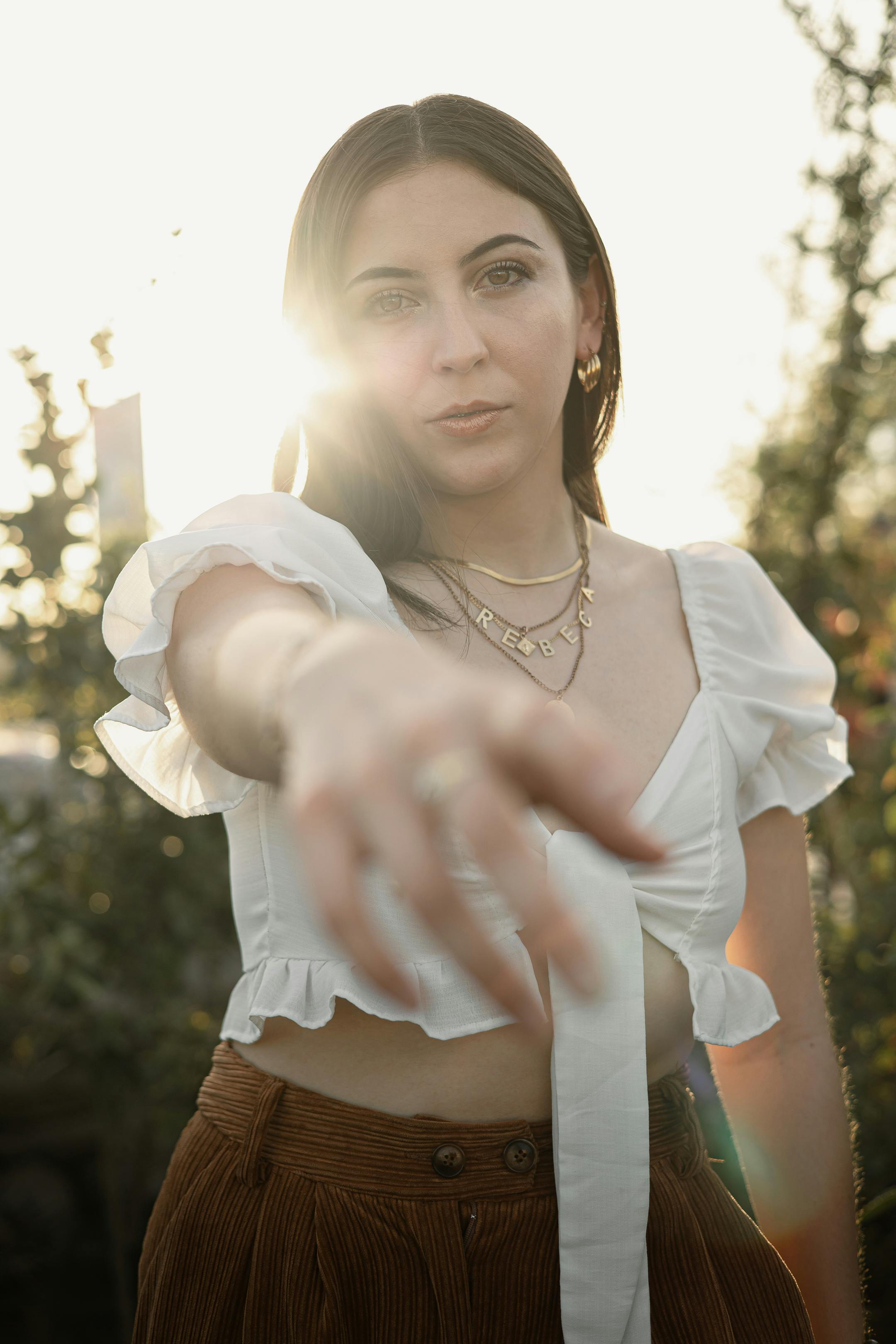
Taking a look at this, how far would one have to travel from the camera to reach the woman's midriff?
117 cm

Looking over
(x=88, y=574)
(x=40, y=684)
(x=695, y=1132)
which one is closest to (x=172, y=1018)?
(x=40, y=684)

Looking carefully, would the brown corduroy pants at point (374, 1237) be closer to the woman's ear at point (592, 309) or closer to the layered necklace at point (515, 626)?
the layered necklace at point (515, 626)

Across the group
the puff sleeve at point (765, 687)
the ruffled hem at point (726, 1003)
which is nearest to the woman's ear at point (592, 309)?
the puff sleeve at point (765, 687)

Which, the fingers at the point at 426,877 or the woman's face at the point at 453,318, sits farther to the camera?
the woman's face at the point at 453,318

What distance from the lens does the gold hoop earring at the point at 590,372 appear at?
170 cm

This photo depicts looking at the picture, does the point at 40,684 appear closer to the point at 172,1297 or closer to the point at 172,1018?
the point at 172,1018

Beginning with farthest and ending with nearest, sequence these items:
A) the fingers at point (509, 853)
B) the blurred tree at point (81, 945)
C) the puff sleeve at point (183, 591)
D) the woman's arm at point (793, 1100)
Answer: the blurred tree at point (81, 945) < the woman's arm at point (793, 1100) < the puff sleeve at point (183, 591) < the fingers at point (509, 853)

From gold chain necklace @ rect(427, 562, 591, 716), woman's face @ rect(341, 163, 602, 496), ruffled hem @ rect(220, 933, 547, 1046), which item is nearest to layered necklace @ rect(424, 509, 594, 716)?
gold chain necklace @ rect(427, 562, 591, 716)

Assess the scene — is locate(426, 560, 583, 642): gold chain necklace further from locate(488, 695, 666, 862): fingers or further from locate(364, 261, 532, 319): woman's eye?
locate(488, 695, 666, 862): fingers

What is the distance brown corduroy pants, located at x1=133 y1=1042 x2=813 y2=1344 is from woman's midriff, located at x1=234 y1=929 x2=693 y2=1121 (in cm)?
2

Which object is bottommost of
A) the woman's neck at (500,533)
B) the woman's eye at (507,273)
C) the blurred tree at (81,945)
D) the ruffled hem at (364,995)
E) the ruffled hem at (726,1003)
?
the blurred tree at (81,945)

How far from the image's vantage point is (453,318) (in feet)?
4.28

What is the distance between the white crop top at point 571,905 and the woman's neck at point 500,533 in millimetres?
353

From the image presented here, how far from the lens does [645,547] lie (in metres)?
1.73
